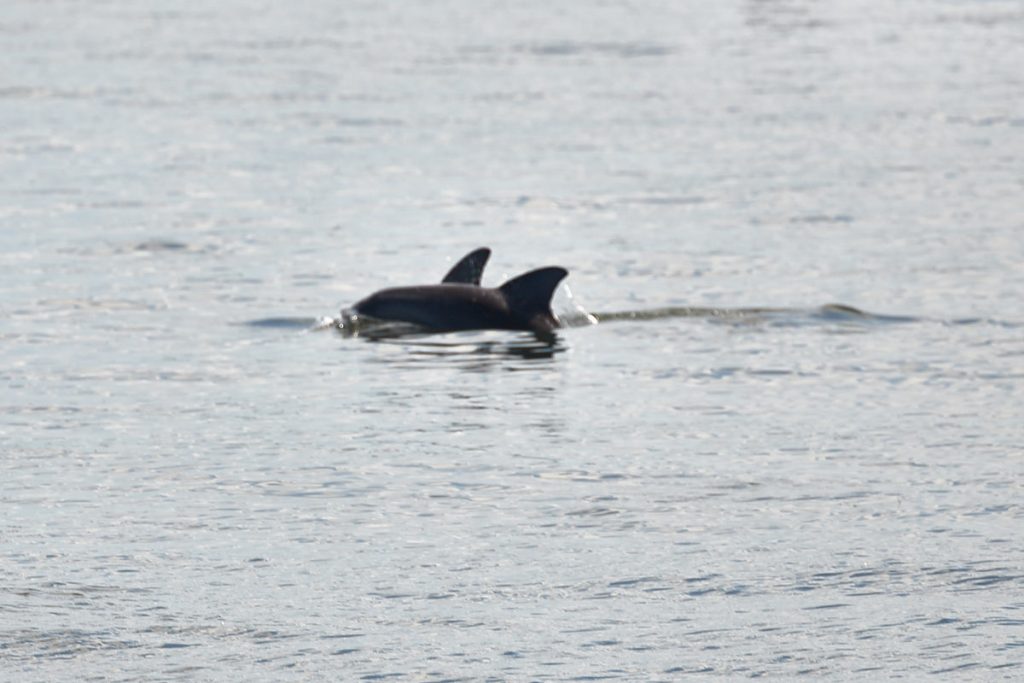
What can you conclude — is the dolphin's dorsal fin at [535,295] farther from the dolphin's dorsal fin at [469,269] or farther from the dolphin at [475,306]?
the dolphin's dorsal fin at [469,269]

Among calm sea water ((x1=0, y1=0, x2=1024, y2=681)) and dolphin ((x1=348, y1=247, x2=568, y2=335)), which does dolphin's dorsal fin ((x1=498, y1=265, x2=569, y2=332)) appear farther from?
calm sea water ((x1=0, y1=0, x2=1024, y2=681))

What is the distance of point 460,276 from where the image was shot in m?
16.7

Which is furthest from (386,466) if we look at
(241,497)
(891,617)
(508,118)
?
(508,118)

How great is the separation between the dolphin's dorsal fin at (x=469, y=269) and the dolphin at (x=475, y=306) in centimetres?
49

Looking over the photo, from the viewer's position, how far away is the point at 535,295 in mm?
15922

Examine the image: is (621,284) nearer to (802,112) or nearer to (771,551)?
(771,551)

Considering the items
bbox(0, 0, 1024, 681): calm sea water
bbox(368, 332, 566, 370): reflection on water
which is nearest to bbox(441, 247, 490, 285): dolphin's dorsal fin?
bbox(0, 0, 1024, 681): calm sea water

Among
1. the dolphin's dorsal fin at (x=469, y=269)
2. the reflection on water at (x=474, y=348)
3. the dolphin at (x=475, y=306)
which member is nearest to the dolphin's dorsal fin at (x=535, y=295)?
the dolphin at (x=475, y=306)

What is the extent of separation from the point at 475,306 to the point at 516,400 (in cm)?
284

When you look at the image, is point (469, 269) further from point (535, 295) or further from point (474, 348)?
point (474, 348)

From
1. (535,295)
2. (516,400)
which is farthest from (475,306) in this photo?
(516,400)

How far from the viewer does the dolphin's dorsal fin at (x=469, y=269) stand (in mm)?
16703

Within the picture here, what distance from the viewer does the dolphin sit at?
15.9 m

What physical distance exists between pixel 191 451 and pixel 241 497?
3.62ft
